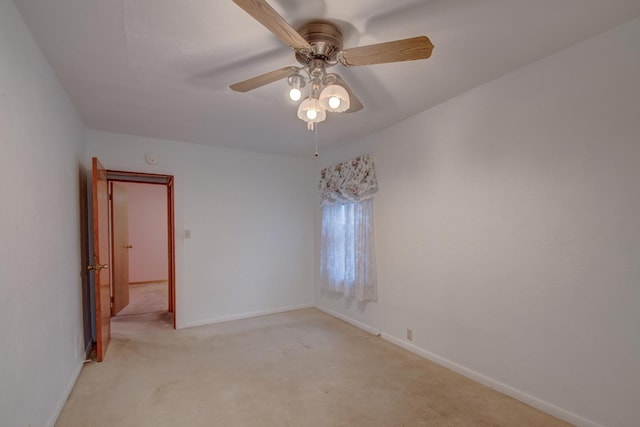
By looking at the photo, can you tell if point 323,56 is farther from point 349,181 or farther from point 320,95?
point 349,181

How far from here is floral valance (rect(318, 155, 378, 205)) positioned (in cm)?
356

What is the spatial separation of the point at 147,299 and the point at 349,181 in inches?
161

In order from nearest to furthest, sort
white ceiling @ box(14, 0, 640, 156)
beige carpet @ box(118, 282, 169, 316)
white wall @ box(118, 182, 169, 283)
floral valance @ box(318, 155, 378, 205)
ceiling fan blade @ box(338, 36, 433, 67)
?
1. ceiling fan blade @ box(338, 36, 433, 67)
2. white ceiling @ box(14, 0, 640, 156)
3. floral valance @ box(318, 155, 378, 205)
4. beige carpet @ box(118, 282, 169, 316)
5. white wall @ box(118, 182, 169, 283)

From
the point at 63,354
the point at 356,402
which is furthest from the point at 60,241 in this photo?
the point at 356,402

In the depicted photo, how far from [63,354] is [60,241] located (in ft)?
2.70

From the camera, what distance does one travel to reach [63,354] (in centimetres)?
226

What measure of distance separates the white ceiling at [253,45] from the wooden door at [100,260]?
2.28ft

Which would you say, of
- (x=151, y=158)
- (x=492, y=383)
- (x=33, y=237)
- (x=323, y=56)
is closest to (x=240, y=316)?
(x=151, y=158)

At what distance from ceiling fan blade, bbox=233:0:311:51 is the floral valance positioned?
7.25ft

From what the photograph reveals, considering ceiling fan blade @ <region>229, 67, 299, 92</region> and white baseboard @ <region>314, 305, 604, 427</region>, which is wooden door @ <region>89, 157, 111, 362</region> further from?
white baseboard @ <region>314, 305, 604, 427</region>

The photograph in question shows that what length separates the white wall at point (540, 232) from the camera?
5.79 feet

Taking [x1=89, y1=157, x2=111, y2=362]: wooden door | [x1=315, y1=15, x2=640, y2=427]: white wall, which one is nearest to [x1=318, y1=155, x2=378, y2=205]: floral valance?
[x1=315, y1=15, x2=640, y2=427]: white wall

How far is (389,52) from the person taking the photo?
1460mm

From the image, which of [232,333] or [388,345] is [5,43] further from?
[388,345]
